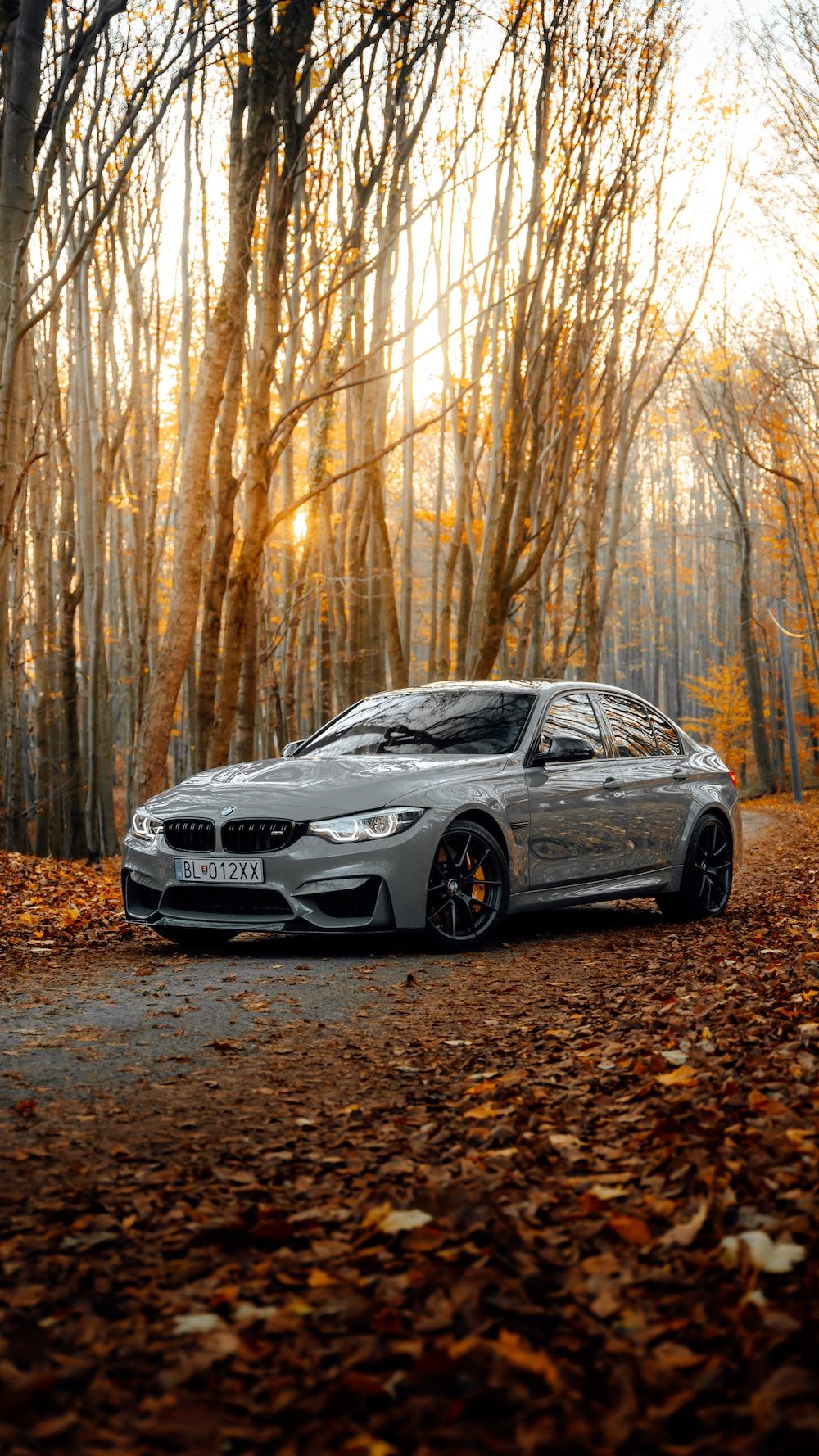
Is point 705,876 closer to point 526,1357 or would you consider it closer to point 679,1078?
point 679,1078

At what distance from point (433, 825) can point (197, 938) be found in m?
1.77

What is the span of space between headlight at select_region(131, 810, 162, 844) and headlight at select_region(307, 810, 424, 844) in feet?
3.49

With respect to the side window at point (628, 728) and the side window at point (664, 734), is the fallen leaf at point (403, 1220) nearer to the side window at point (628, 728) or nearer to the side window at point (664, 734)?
the side window at point (628, 728)

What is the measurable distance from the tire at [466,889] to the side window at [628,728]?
1.79m

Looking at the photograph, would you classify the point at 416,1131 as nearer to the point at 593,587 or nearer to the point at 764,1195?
the point at 764,1195

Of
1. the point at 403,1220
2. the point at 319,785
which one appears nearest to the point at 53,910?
the point at 319,785

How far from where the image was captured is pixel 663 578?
62.2 metres

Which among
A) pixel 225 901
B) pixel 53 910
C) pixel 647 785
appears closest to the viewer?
pixel 225 901

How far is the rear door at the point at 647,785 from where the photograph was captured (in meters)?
8.48

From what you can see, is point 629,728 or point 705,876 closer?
point 629,728

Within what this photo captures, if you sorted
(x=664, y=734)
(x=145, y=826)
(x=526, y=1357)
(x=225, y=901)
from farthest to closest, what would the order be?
(x=664, y=734) → (x=145, y=826) → (x=225, y=901) → (x=526, y=1357)

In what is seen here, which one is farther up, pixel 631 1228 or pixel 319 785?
pixel 319 785

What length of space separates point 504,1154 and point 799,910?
651 centimetres

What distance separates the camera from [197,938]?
24.8 ft
